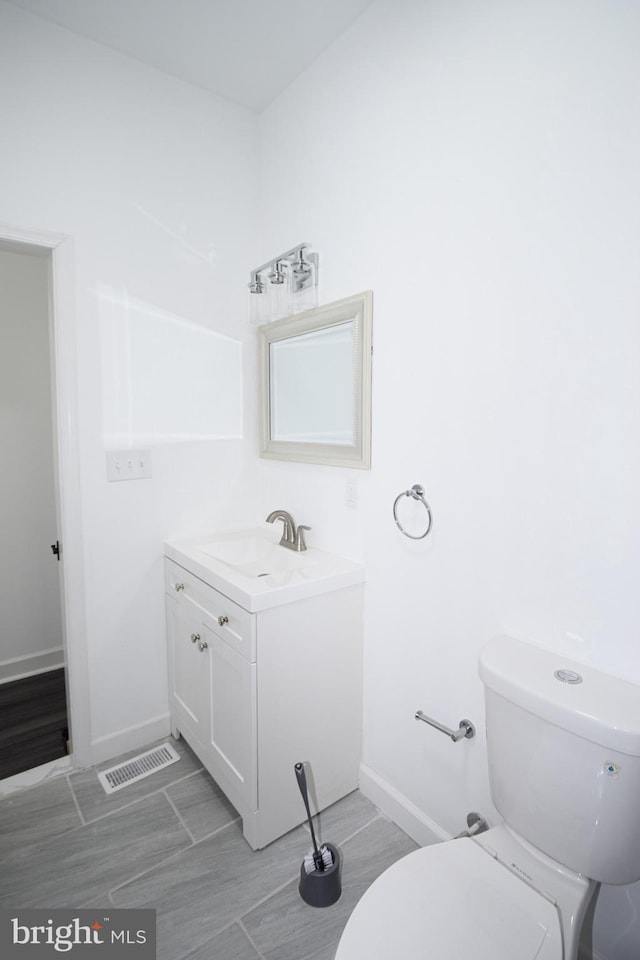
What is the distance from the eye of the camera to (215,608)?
157 centimetres

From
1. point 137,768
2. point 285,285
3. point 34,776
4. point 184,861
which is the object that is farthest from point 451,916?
point 285,285

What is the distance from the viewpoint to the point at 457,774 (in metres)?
1.35

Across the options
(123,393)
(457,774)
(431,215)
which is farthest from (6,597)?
(431,215)

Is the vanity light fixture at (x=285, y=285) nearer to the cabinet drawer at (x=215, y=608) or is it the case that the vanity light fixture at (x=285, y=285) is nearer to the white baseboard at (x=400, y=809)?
the cabinet drawer at (x=215, y=608)

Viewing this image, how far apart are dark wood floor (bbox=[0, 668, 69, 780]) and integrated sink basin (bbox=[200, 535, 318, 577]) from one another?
108 cm

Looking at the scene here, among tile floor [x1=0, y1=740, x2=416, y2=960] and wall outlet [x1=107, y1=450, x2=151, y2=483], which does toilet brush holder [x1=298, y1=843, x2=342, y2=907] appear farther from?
wall outlet [x1=107, y1=450, x2=151, y2=483]

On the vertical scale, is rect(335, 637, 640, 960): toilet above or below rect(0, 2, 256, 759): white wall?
below

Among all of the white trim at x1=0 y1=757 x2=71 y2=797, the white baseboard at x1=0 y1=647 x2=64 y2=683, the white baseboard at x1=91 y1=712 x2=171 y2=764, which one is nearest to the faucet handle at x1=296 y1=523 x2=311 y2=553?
the white baseboard at x1=91 y1=712 x2=171 y2=764

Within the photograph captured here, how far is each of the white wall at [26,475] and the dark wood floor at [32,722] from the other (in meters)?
0.12

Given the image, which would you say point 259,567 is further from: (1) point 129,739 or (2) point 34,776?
(2) point 34,776

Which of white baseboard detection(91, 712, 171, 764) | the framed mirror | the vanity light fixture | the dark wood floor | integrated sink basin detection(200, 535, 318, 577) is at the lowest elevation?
the dark wood floor

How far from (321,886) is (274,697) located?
0.50 metres

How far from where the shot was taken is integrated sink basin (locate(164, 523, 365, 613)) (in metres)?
1.41

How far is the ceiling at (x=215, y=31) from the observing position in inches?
59.8
